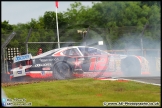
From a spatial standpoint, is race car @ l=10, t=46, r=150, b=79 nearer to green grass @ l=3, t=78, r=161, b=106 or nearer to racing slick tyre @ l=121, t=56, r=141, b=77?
racing slick tyre @ l=121, t=56, r=141, b=77

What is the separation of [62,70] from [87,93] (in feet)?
15.4

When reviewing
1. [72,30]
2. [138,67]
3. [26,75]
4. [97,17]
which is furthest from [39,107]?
[72,30]

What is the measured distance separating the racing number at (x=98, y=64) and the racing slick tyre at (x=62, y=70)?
711 millimetres

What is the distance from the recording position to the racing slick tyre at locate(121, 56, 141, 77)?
1409 cm

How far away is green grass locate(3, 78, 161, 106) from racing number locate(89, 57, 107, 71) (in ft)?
9.84

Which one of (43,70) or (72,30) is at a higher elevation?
(72,30)

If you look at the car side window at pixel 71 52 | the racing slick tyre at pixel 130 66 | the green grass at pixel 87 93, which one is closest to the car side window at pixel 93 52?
the car side window at pixel 71 52

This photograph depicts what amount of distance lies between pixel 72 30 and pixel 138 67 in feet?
17.5

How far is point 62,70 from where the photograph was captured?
44.6 ft

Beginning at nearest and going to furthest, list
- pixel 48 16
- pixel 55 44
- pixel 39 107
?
pixel 39 107 → pixel 48 16 → pixel 55 44

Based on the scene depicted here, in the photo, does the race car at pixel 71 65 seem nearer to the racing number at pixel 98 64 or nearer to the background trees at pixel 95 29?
the racing number at pixel 98 64

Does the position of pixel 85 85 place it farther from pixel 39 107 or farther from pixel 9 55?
pixel 9 55

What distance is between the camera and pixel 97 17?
15.5m

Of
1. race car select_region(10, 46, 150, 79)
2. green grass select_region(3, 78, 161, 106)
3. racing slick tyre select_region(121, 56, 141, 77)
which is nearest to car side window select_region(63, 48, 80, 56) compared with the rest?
race car select_region(10, 46, 150, 79)
